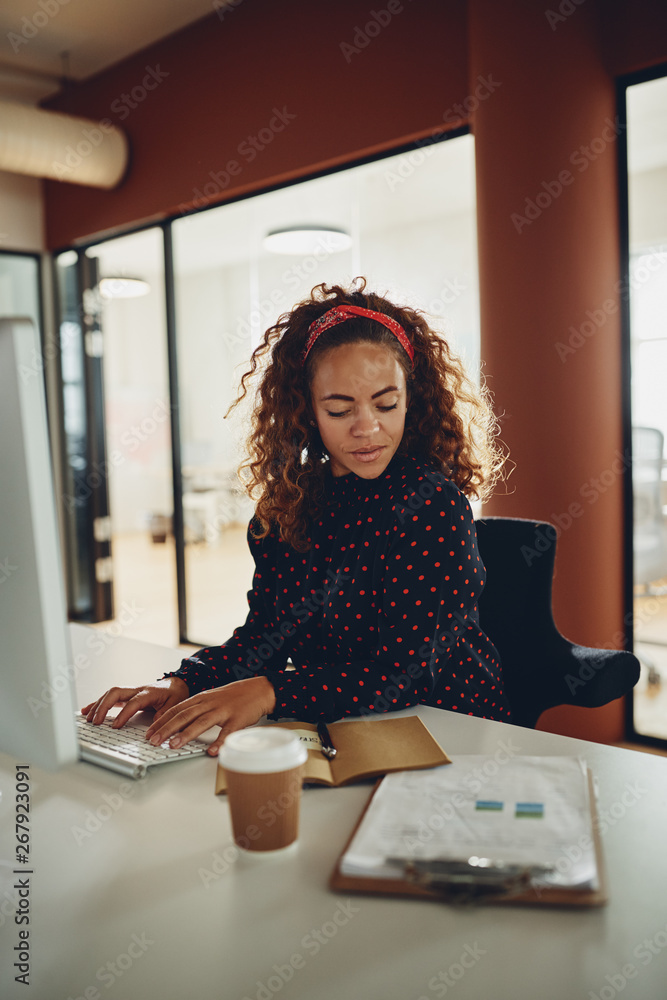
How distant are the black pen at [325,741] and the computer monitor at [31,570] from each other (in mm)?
370

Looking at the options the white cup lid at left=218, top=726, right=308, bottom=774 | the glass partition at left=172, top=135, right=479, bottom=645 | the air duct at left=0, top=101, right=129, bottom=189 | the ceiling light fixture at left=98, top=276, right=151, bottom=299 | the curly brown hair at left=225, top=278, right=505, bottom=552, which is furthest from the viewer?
the ceiling light fixture at left=98, top=276, right=151, bottom=299

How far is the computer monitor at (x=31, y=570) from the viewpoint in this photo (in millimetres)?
636

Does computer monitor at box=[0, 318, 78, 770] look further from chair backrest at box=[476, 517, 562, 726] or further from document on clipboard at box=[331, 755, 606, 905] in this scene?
chair backrest at box=[476, 517, 562, 726]

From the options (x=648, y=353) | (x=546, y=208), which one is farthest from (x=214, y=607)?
(x=546, y=208)

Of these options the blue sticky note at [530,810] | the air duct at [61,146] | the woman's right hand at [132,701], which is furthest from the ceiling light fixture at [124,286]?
the blue sticky note at [530,810]

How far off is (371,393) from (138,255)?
22.0ft

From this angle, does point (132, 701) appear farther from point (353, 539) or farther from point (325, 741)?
point (353, 539)

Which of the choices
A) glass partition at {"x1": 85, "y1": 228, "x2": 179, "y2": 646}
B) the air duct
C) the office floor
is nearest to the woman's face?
the office floor

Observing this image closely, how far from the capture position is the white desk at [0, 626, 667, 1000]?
604mm

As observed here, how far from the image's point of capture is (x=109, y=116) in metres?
4.05

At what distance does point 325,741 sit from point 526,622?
0.72m

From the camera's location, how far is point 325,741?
1018 mm

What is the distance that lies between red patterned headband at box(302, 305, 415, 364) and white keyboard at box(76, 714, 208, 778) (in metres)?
0.78

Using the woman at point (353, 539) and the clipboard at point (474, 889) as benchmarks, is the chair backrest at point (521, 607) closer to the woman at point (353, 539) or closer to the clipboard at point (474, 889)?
the woman at point (353, 539)
